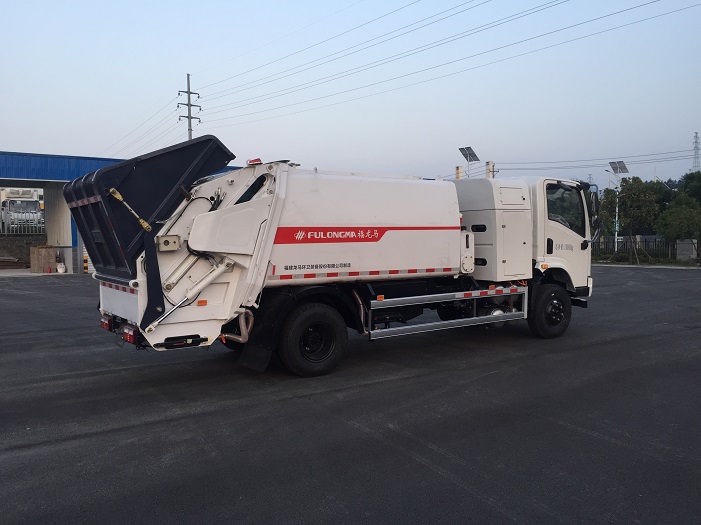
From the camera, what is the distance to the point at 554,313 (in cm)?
1012

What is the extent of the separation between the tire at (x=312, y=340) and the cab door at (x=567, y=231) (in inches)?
174

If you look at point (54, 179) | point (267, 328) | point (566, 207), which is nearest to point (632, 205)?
point (566, 207)

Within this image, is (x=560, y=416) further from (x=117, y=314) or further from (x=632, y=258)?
(x=632, y=258)

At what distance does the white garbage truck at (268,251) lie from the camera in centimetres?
659

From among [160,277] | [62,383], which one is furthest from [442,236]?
[62,383]

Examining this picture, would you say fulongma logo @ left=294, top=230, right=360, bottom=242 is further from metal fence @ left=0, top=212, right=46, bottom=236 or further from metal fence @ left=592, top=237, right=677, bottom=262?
metal fence @ left=0, top=212, right=46, bottom=236

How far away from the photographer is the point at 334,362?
762 centimetres

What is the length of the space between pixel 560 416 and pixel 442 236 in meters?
3.39

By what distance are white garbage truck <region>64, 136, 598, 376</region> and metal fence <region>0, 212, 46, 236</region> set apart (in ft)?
112

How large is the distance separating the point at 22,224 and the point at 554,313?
1457 inches

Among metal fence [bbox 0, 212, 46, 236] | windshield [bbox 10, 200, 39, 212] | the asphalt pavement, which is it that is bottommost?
the asphalt pavement

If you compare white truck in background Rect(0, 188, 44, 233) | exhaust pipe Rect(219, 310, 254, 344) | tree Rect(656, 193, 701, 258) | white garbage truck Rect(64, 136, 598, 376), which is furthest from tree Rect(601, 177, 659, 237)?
white truck in background Rect(0, 188, 44, 233)

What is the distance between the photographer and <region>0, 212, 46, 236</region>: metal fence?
1437 inches

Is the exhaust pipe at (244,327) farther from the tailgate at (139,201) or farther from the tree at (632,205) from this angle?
the tree at (632,205)
